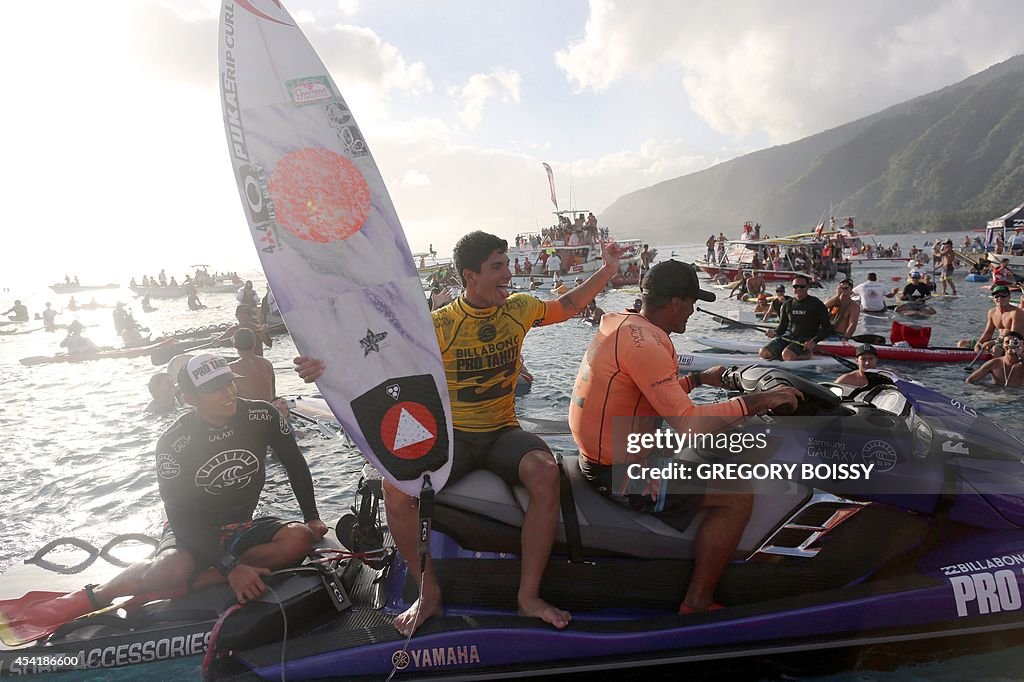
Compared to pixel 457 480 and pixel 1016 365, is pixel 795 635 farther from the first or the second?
pixel 1016 365

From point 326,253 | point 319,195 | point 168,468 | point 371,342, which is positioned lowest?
point 168,468

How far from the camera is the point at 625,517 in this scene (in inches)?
126

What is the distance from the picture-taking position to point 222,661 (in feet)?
10.4

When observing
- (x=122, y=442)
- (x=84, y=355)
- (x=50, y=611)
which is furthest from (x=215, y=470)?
(x=84, y=355)

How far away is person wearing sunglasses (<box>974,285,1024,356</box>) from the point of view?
10719 mm

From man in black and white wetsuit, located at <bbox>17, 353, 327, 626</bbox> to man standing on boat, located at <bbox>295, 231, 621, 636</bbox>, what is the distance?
0.83 metres

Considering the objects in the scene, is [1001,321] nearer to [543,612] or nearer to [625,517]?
[625,517]

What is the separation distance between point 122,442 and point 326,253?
7.98 meters

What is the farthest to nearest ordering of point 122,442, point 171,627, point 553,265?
point 553,265, point 122,442, point 171,627

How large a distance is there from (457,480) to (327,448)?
5648 millimetres

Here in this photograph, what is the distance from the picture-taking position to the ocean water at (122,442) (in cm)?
619

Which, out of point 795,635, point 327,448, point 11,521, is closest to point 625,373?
point 795,635

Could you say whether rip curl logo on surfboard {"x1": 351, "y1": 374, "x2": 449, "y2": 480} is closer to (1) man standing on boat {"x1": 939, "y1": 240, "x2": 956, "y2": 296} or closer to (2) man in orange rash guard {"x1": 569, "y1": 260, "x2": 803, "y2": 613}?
(2) man in orange rash guard {"x1": 569, "y1": 260, "x2": 803, "y2": 613}

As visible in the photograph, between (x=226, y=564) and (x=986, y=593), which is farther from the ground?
(x=226, y=564)
